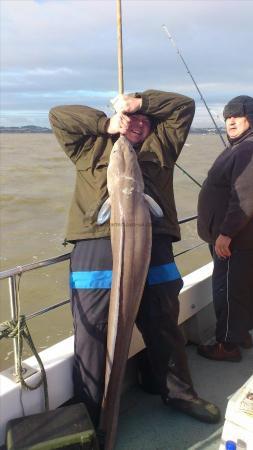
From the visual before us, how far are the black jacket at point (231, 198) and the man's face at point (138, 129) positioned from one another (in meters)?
0.76

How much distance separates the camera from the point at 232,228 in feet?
11.7

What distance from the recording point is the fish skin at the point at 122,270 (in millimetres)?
2805

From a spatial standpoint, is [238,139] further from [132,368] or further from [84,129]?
[132,368]

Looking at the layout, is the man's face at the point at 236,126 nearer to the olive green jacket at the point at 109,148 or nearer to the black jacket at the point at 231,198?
the black jacket at the point at 231,198

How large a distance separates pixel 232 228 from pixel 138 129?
988 millimetres

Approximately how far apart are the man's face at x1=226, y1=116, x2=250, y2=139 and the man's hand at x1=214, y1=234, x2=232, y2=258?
2.56 feet

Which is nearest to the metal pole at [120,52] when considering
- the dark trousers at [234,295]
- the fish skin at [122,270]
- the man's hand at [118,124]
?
the man's hand at [118,124]

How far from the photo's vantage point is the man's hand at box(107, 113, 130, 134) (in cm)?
295

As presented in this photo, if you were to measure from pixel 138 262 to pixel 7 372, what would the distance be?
97 cm

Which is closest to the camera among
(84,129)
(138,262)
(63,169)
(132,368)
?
(138,262)

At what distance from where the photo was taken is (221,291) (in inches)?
152

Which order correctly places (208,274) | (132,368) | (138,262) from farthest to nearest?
(208,274) < (132,368) < (138,262)

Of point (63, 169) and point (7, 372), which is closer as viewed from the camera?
point (7, 372)

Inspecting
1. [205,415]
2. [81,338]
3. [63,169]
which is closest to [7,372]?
[81,338]
